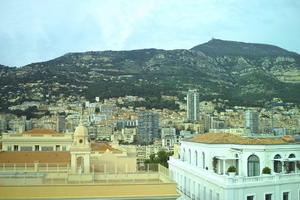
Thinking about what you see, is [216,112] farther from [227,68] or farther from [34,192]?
[34,192]

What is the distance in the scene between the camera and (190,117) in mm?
155250

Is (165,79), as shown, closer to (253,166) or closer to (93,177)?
(253,166)

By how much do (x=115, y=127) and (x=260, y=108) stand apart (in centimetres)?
5612

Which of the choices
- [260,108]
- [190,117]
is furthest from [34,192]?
[190,117]

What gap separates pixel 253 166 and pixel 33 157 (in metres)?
13.8

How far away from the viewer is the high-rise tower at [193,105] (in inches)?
5885

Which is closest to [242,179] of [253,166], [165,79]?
[253,166]

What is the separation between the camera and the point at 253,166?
1948 centimetres

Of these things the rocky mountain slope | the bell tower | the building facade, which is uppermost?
the rocky mountain slope

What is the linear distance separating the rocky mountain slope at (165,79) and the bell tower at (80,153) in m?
119

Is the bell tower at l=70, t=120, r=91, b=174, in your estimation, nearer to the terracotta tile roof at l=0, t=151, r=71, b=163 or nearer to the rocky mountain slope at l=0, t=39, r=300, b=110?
the terracotta tile roof at l=0, t=151, r=71, b=163

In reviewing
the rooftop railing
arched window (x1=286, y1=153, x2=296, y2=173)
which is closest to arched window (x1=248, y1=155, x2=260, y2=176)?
arched window (x1=286, y1=153, x2=296, y2=173)

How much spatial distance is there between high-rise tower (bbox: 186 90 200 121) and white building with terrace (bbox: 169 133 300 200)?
12773 centimetres

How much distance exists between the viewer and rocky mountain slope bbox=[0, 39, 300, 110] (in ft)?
475
